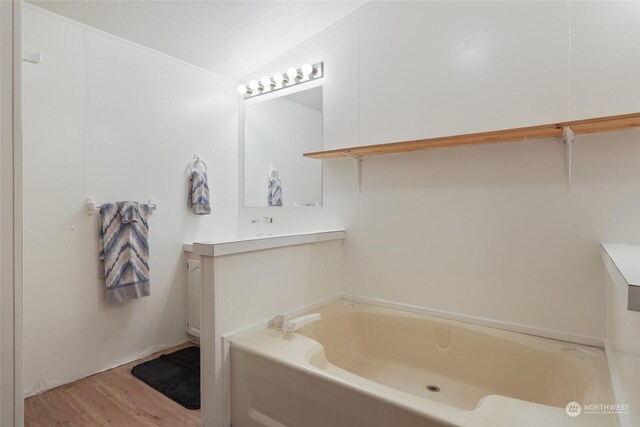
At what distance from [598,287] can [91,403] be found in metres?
2.83

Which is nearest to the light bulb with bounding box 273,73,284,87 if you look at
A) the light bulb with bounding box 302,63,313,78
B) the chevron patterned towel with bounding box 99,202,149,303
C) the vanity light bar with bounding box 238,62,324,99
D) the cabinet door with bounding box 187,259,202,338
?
the vanity light bar with bounding box 238,62,324,99

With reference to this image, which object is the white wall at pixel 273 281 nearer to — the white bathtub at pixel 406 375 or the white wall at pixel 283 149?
the white bathtub at pixel 406 375

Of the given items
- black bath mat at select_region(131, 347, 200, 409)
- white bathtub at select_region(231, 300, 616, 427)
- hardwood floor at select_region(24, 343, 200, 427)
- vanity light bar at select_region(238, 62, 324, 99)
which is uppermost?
vanity light bar at select_region(238, 62, 324, 99)

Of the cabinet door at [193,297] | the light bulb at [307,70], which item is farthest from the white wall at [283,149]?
the cabinet door at [193,297]

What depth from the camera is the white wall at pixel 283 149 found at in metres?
2.59

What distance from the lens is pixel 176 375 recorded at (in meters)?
2.18

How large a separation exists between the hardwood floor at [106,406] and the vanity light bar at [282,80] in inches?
96.3

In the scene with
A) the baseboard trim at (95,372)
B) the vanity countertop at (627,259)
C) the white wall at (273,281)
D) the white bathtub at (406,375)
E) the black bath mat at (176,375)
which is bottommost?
the black bath mat at (176,375)

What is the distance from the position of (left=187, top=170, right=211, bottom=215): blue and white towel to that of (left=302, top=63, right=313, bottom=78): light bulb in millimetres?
1206

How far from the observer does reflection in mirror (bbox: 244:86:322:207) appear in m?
2.59

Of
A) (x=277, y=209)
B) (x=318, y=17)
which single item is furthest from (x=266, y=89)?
(x=277, y=209)

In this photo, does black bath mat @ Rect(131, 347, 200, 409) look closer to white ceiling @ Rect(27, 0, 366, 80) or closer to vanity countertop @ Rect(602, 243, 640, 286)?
vanity countertop @ Rect(602, 243, 640, 286)

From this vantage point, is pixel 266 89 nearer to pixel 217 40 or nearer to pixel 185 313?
pixel 217 40

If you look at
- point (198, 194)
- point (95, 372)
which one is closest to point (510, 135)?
point (198, 194)
